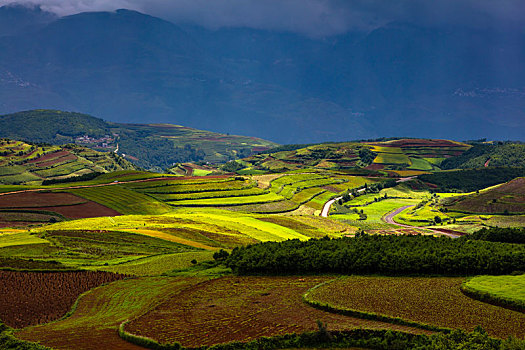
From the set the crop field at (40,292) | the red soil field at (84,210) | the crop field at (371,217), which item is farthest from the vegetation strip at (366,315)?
the red soil field at (84,210)

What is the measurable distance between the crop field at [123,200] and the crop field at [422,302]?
100902 millimetres

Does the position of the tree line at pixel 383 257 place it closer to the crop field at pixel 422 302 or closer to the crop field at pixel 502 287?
the crop field at pixel 422 302

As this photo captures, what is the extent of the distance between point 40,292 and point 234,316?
2670cm

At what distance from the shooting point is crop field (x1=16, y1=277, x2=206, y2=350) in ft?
165

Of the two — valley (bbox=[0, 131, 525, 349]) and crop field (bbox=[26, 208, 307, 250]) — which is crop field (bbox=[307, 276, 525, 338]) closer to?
valley (bbox=[0, 131, 525, 349])

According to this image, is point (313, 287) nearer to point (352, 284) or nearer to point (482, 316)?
point (352, 284)

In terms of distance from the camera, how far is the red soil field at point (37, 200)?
146250 millimetres

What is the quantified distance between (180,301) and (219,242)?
163 ft

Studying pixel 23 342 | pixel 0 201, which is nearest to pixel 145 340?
pixel 23 342

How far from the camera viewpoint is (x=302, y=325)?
52.1 m

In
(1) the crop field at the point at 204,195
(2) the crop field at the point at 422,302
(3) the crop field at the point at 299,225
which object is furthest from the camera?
(1) the crop field at the point at 204,195

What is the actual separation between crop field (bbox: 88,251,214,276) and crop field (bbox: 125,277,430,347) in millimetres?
14100

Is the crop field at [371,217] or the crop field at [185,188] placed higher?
the crop field at [185,188]

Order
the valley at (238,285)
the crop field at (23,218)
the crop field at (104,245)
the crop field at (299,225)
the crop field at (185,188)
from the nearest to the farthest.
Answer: the valley at (238,285)
the crop field at (104,245)
the crop field at (23,218)
the crop field at (299,225)
the crop field at (185,188)
